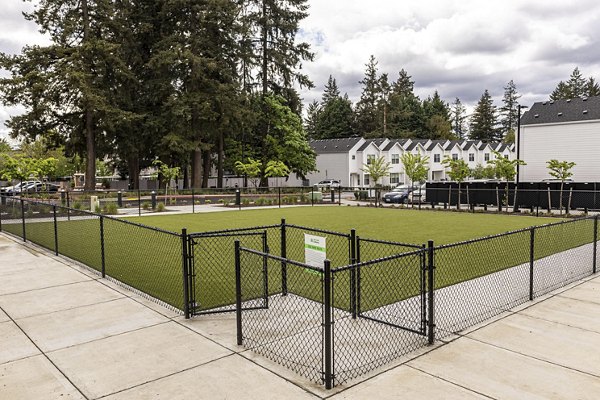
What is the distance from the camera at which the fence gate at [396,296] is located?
17.7 feet

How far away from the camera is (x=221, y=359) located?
A: 479 cm

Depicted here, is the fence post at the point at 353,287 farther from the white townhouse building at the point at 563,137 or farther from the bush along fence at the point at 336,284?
the white townhouse building at the point at 563,137

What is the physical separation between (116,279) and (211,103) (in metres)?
32.2

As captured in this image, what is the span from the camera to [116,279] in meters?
8.41

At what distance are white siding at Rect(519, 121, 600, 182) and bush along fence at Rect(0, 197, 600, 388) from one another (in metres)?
25.7

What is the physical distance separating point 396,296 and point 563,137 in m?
34.7

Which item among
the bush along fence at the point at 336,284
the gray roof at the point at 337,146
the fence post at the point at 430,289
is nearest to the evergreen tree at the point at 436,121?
the gray roof at the point at 337,146

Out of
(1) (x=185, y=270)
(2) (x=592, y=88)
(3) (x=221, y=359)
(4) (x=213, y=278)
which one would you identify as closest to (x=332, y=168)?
(4) (x=213, y=278)

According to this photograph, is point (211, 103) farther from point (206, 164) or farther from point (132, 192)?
point (132, 192)

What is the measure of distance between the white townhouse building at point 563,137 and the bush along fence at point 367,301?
2865cm

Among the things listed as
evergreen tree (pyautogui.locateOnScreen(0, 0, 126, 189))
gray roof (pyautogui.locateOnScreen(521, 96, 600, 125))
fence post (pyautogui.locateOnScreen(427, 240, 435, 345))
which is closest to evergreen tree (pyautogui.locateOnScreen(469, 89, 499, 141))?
gray roof (pyautogui.locateOnScreen(521, 96, 600, 125))

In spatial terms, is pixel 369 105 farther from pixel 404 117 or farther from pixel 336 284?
pixel 336 284

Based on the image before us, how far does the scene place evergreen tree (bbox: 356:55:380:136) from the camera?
86938mm

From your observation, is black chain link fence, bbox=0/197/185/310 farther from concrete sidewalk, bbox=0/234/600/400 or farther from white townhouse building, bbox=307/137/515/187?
white townhouse building, bbox=307/137/515/187
